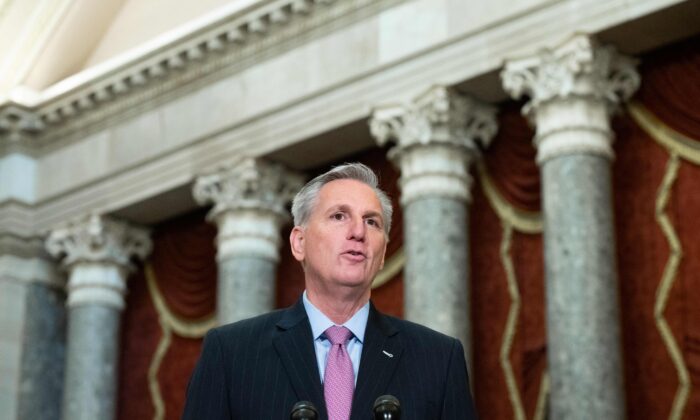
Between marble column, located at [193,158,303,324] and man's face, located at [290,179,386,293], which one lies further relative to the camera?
marble column, located at [193,158,303,324]

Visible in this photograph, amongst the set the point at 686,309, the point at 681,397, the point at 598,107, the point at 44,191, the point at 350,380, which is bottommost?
the point at 350,380

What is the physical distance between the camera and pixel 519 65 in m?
11.0

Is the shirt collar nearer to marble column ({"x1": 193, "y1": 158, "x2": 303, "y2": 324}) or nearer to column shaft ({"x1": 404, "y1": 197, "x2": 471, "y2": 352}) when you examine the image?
column shaft ({"x1": 404, "y1": 197, "x2": 471, "y2": 352})

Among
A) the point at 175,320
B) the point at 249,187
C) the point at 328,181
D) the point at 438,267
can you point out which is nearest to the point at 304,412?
the point at 328,181

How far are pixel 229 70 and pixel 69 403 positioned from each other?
3742mm

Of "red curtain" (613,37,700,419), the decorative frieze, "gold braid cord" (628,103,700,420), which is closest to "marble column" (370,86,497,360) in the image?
the decorative frieze

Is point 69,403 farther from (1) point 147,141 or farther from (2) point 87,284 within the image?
(1) point 147,141

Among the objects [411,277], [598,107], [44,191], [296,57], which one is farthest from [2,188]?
[598,107]

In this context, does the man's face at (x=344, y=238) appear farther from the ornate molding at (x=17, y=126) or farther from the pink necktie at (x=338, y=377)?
the ornate molding at (x=17, y=126)

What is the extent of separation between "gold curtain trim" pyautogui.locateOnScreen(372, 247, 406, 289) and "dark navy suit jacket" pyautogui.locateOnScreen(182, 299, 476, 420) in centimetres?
878

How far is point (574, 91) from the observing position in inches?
423

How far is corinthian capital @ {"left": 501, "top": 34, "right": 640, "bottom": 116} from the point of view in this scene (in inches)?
422

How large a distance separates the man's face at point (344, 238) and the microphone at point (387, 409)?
531mm

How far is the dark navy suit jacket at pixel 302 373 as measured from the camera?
360 cm
